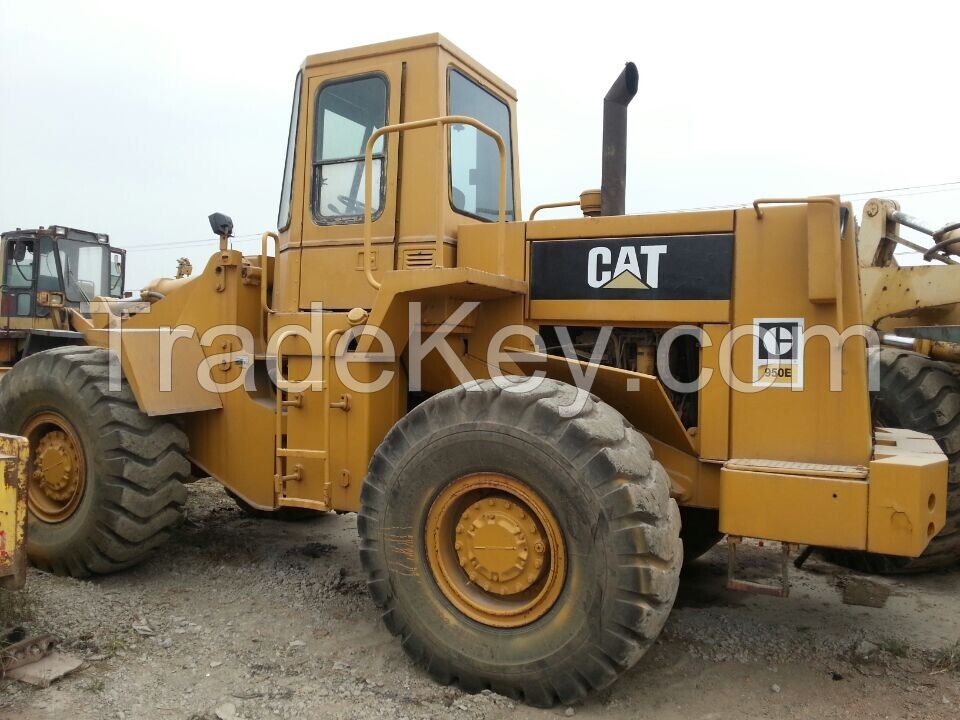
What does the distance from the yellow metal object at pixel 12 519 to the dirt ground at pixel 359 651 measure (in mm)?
489

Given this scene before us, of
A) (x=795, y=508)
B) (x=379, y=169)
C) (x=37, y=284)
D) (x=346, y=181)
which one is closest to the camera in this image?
(x=795, y=508)

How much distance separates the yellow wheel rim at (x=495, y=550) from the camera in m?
3.52

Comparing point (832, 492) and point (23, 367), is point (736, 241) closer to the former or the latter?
point (832, 492)

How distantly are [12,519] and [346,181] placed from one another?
2543 millimetres

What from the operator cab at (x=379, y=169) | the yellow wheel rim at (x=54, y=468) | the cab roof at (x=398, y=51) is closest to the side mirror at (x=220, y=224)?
the operator cab at (x=379, y=169)

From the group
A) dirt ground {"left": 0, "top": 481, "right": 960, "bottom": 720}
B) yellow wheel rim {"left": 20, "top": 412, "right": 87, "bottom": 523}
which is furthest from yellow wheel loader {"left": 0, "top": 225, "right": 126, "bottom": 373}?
dirt ground {"left": 0, "top": 481, "right": 960, "bottom": 720}

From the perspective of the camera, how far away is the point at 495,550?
359 centimetres

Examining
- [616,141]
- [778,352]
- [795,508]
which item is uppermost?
[616,141]

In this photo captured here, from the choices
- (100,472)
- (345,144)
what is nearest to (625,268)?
(345,144)

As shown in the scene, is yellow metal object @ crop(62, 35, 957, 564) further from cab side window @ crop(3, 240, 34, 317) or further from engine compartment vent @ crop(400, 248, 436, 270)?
cab side window @ crop(3, 240, 34, 317)

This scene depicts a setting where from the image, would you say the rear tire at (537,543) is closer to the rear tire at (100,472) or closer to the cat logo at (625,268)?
the cat logo at (625,268)

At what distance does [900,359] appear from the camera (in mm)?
5840

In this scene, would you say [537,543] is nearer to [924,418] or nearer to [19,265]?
[924,418]

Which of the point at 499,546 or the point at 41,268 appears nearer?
the point at 499,546
